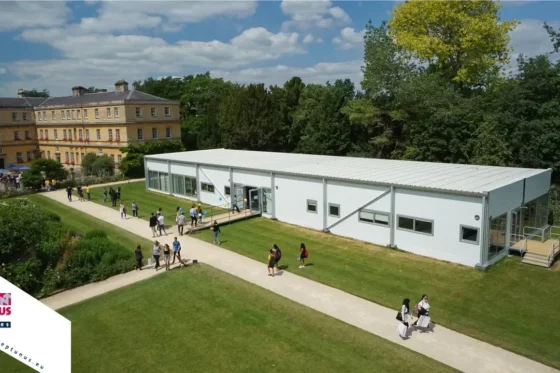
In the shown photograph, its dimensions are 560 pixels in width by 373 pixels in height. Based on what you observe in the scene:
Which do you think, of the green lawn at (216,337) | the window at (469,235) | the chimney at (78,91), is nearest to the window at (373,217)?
the window at (469,235)

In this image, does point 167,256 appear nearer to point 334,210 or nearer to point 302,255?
point 302,255

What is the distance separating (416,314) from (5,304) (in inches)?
504

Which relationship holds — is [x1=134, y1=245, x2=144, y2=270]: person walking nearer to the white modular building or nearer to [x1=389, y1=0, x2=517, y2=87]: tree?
the white modular building

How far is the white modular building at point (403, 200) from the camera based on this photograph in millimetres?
20297

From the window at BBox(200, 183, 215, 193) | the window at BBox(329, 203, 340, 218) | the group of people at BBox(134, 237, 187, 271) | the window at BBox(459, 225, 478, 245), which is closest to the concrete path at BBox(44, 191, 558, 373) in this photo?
the group of people at BBox(134, 237, 187, 271)

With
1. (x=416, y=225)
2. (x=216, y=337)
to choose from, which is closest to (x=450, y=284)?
(x=416, y=225)

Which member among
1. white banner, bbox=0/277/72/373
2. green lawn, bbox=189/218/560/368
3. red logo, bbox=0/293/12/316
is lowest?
green lawn, bbox=189/218/560/368

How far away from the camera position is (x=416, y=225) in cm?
2208

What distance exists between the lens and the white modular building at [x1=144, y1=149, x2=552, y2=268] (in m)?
20.3

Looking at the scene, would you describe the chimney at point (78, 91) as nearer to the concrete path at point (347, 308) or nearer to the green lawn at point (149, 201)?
the green lawn at point (149, 201)

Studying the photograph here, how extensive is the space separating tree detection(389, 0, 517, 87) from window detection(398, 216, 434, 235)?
23.8 metres

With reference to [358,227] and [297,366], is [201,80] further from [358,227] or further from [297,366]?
[297,366]

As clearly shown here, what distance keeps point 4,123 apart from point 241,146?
37.7 meters

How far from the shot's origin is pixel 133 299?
17.5 m
